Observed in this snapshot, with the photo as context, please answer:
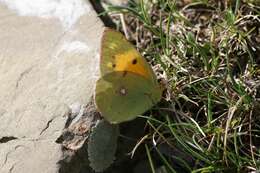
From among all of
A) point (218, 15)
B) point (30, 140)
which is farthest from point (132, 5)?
point (30, 140)

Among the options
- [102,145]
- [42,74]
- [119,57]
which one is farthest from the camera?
[42,74]

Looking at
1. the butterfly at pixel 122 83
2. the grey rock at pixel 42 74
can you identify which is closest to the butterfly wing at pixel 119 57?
the butterfly at pixel 122 83

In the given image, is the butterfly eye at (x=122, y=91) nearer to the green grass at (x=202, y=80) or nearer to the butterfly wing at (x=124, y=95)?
the butterfly wing at (x=124, y=95)

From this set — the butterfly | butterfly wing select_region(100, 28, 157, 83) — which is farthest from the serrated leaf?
butterfly wing select_region(100, 28, 157, 83)

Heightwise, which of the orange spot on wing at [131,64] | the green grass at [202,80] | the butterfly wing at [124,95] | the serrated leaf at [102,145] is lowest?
the green grass at [202,80]

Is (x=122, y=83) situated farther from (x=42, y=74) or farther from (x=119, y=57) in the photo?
(x=42, y=74)

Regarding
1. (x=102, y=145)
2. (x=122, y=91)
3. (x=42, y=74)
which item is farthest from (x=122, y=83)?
(x=42, y=74)

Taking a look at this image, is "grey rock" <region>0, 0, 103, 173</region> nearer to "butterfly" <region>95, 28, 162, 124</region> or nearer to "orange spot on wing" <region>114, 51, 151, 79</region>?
"butterfly" <region>95, 28, 162, 124</region>
